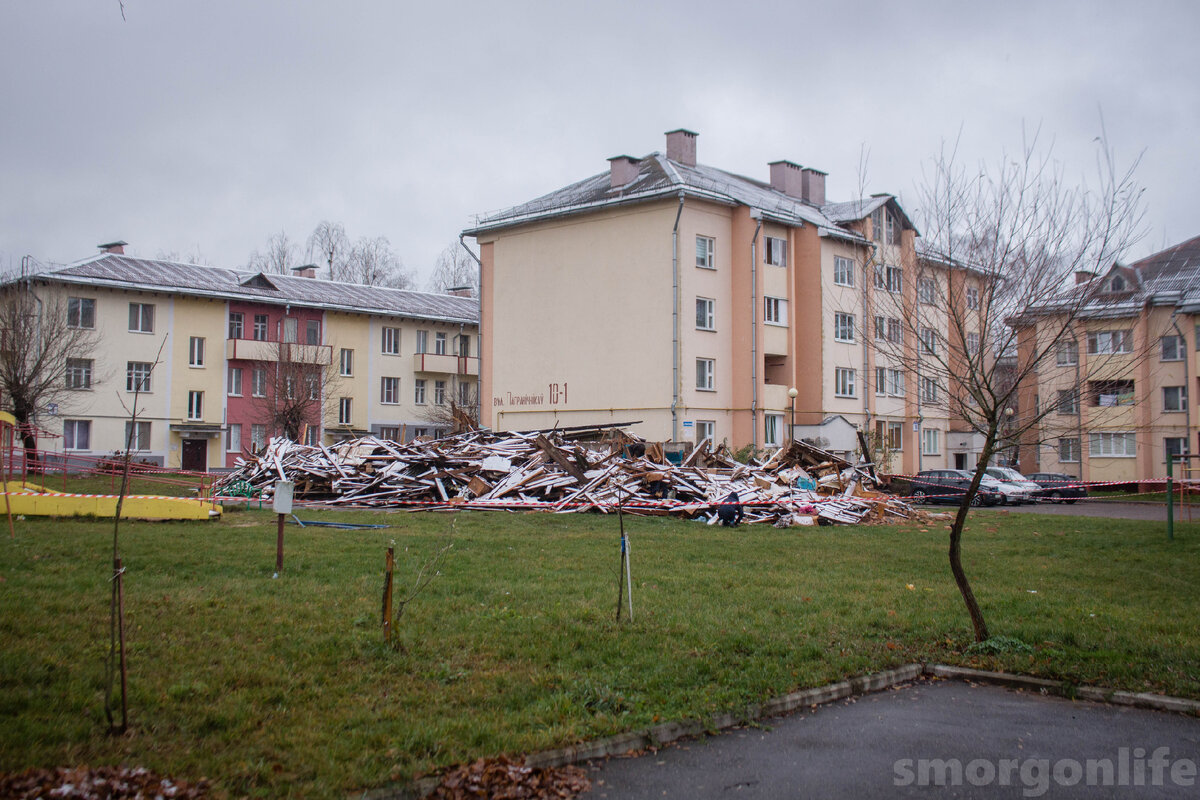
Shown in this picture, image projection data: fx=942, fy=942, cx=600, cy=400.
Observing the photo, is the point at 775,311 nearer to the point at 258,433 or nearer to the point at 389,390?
the point at 389,390

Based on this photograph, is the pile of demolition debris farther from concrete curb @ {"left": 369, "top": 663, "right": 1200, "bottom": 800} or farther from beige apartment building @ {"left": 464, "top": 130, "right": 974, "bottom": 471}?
concrete curb @ {"left": 369, "top": 663, "right": 1200, "bottom": 800}

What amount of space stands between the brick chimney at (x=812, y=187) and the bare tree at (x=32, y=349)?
35005 mm

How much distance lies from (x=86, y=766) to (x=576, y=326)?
3705 cm

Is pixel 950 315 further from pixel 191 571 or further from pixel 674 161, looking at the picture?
pixel 674 161

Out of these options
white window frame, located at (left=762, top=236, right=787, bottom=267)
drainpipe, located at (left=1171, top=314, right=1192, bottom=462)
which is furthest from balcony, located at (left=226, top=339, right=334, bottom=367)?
drainpipe, located at (left=1171, top=314, right=1192, bottom=462)

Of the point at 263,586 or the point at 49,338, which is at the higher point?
the point at 49,338

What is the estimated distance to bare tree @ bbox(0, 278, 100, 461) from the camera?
34531 millimetres

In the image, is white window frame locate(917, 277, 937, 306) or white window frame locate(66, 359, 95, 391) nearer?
white window frame locate(917, 277, 937, 306)

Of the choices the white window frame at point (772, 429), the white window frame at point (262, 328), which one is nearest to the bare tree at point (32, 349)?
the white window frame at point (262, 328)

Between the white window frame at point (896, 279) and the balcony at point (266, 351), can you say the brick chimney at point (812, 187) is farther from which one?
the white window frame at point (896, 279)

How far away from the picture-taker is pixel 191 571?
36.6ft

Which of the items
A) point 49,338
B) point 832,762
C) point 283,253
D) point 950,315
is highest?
point 283,253

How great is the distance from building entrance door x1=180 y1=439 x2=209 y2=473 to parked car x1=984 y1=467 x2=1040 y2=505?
3696cm

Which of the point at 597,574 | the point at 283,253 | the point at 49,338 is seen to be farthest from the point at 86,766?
the point at 283,253
